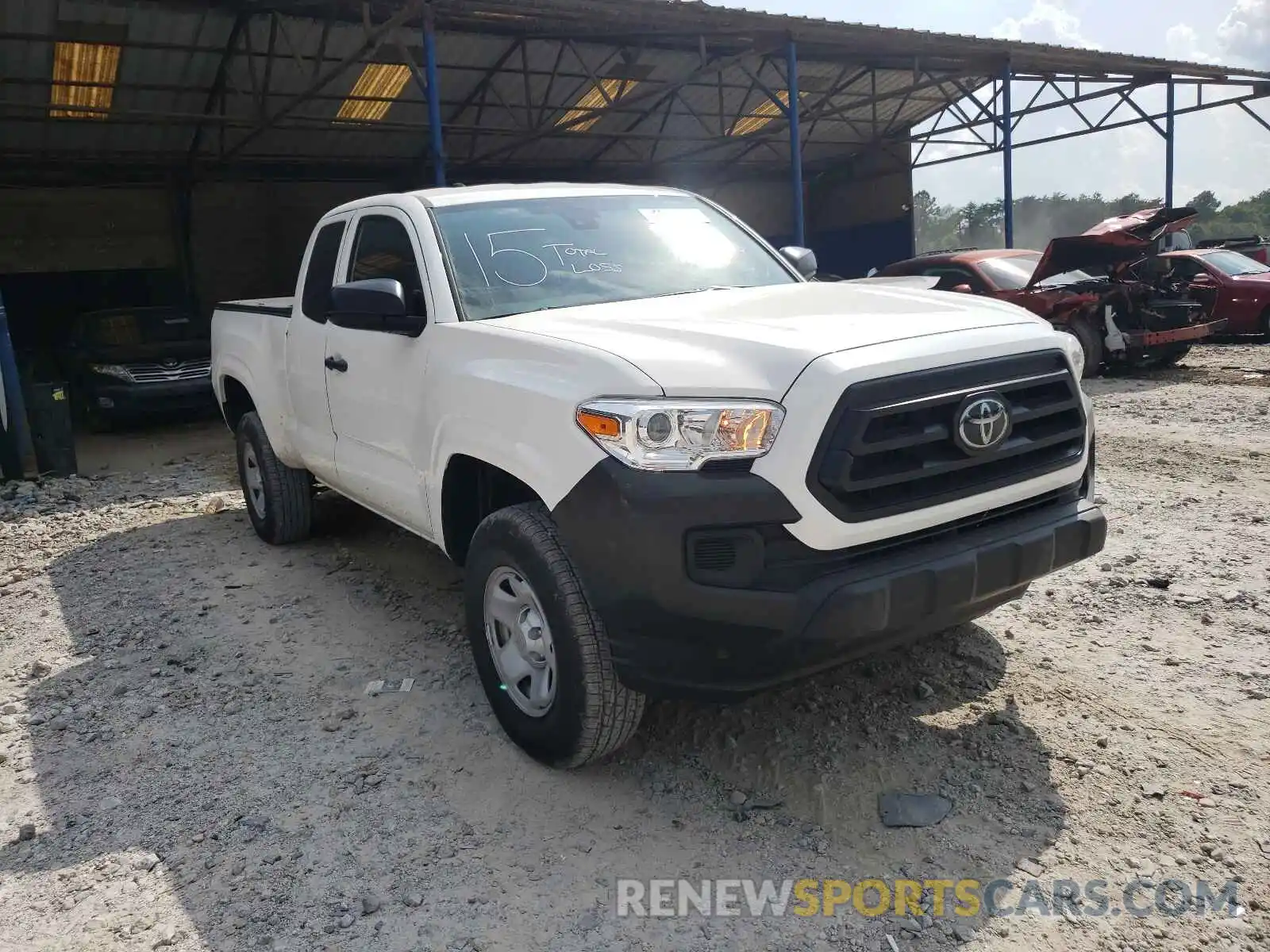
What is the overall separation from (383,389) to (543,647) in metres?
1.46

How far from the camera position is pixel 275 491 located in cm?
577

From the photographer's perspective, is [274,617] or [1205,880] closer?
[1205,880]

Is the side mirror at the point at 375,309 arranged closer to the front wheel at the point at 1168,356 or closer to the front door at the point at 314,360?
the front door at the point at 314,360

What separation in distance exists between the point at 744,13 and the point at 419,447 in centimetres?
1109

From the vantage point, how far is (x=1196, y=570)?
4.55 metres

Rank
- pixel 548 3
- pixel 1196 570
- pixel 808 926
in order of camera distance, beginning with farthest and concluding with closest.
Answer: pixel 548 3 → pixel 1196 570 → pixel 808 926

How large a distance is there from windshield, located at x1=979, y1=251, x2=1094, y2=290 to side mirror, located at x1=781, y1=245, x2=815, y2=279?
697 centimetres

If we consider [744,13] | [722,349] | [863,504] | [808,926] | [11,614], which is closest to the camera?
[808,926]

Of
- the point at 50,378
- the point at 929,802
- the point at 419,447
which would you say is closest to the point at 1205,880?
the point at 929,802

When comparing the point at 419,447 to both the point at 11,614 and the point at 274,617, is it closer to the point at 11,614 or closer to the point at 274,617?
the point at 274,617

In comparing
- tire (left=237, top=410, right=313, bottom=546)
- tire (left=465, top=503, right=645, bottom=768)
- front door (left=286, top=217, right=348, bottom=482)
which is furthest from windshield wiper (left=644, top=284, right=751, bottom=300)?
tire (left=237, top=410, right=313, bottom=546)

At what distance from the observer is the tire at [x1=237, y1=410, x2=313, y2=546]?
577cm

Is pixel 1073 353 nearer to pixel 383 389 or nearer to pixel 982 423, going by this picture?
pixel 982 423

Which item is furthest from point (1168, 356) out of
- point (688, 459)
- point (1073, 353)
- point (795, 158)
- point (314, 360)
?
point (688, 459)
